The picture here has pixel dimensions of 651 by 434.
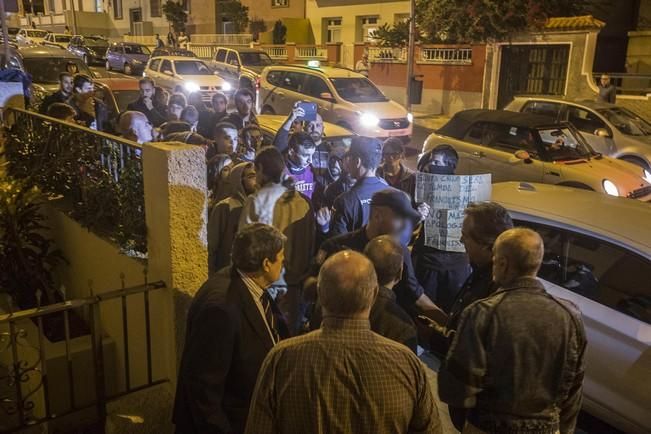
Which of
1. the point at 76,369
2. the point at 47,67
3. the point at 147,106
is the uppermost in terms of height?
the point at 47,67

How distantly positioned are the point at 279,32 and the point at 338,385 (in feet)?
106

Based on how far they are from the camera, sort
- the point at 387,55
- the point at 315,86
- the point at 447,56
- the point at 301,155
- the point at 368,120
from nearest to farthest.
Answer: the point at 301,155 → the point at 368,120 → the point at 315,86 → the point at 447,56 → the point at 387,55

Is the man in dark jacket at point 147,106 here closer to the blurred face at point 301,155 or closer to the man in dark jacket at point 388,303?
the blurred face at point 301,155

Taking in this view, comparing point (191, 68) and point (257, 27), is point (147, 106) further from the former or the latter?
point (257, 27)

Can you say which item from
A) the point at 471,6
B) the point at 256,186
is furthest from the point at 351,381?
the point at 471,6

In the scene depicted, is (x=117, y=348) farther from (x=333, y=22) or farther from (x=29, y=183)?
(x=333, y=22)

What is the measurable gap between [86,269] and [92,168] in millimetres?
922

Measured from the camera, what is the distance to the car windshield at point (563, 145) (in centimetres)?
897

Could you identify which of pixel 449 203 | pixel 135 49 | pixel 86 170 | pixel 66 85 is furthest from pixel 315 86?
pixel 135 49

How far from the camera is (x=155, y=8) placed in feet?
152

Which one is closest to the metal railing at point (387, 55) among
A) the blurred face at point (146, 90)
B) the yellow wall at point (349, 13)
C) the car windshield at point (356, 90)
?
the yellow wall at point (349, 13)

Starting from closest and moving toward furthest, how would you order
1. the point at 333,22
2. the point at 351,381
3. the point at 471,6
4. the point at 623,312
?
the point at 351,381, the point at 623,312, the point at 471,6, the point at 333,22

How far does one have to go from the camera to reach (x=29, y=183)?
5.85 m

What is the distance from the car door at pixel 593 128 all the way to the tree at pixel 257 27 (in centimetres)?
2679
